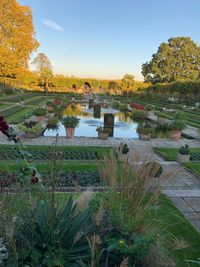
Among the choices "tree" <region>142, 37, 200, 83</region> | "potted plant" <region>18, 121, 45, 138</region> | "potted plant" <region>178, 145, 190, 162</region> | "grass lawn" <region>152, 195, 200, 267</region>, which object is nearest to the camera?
"grass lawn" <region>152, 195, 200, 267</region>

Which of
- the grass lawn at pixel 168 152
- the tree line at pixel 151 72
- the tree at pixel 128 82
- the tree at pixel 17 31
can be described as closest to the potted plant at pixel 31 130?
the grass lawn at pixel 168 152

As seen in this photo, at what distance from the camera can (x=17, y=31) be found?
30.2 meters

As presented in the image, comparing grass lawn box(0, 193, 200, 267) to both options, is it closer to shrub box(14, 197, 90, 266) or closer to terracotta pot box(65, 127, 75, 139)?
shrub box(14, 197, 90, 266)

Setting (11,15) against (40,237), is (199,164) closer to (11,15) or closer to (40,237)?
(40,237)

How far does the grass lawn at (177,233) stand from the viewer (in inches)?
121

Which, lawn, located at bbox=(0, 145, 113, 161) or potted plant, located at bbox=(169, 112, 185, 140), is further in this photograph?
potted plant, located at bbox=(169, 112, 185, 140)

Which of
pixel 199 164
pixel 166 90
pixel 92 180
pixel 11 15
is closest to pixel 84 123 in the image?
pixel 199 164

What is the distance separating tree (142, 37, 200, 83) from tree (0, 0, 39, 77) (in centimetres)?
2410

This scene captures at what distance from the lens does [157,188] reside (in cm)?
250

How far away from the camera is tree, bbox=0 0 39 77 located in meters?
28.1

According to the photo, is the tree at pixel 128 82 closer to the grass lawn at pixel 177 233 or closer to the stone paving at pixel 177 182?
the stone paving at pixel 177 182

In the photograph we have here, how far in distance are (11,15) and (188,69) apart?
103 ft

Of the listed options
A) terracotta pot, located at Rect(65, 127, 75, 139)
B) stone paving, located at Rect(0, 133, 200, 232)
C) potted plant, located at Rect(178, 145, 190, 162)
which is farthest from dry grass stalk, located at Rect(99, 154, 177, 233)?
terracotta pot, located at Rect(65, 127, 75, 139)

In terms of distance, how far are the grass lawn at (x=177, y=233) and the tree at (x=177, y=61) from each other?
46.4 meters
